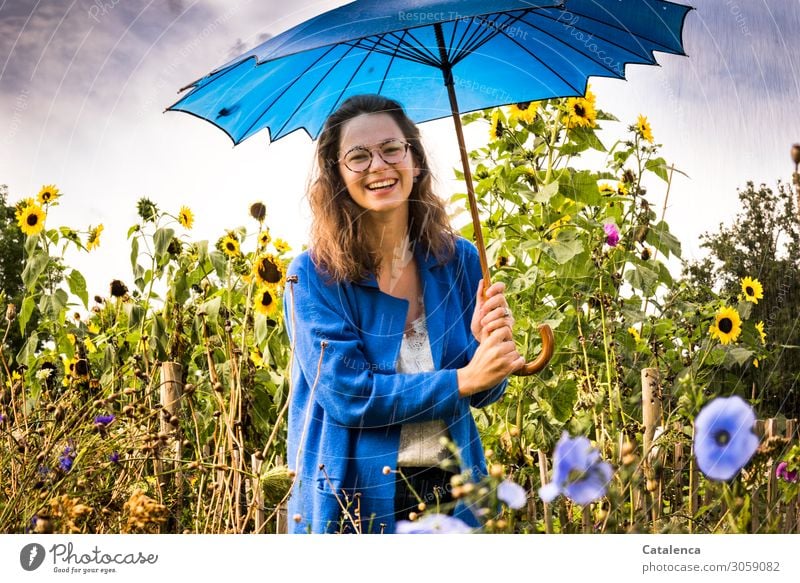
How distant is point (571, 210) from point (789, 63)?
485 millimetres

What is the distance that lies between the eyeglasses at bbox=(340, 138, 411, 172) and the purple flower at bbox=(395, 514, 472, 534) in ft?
1.90

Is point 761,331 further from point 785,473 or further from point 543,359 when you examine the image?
point 543,359

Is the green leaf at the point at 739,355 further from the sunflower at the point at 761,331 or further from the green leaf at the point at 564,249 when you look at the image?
the green leaf at the point at 564,249

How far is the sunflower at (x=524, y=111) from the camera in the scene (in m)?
1.77

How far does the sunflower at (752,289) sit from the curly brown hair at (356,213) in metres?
0.56

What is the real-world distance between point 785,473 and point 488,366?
Result: 598mm

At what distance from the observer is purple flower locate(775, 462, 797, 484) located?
148 cm

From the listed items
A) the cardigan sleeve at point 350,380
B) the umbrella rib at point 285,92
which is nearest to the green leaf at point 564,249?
the cardigan sleeve at point 350,380

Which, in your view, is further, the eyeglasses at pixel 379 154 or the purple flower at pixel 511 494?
the eyeglasses at pixel 379 154

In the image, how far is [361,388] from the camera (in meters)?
1.31

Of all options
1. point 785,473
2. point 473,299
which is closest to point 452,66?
point 473,299

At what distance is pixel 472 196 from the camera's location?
1378 millimetres
